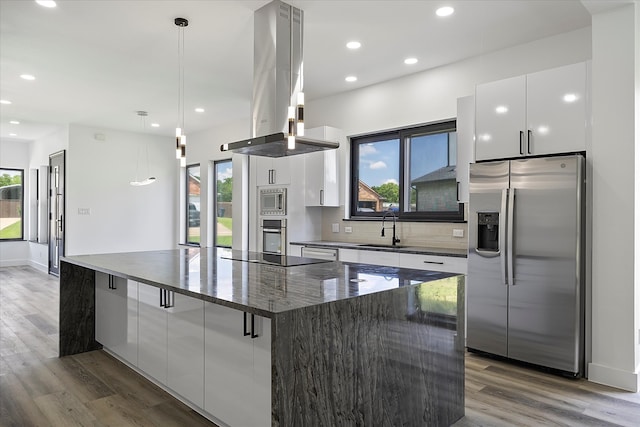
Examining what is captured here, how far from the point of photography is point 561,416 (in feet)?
8.38

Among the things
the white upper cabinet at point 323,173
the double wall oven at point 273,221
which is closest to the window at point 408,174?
the white upper cabinet at point 323,173

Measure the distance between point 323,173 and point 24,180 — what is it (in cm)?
786

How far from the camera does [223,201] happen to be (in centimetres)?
781

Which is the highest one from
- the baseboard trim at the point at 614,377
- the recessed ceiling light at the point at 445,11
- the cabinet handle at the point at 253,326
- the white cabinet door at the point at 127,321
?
the recessed ceiling light at the point at 445,11

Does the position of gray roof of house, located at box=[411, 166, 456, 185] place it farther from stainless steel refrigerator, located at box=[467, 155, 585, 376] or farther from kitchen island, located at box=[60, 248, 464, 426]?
kitchen island, located at box=[60, 248, 464, 426]

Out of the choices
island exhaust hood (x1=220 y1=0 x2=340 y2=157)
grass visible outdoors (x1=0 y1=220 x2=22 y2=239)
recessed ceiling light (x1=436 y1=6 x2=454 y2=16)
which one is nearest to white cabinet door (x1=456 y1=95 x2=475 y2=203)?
recessed ceiling light (x1=436 y1=6 x2=454 y2=16)

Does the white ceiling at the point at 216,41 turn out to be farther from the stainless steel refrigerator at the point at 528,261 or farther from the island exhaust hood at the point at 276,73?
the stainless steel refrigerator at the point at 528,261

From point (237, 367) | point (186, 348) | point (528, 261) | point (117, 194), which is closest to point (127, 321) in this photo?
point (186, 348)

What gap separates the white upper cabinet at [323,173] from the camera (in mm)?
5398

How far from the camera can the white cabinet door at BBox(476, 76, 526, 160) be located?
11.5 ft

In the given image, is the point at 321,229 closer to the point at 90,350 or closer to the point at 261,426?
the point at 90,350

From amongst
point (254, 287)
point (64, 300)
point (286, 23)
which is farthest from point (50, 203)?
point (254, 287)

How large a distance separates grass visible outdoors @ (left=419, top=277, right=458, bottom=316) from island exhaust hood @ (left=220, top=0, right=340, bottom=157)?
1.46 metres

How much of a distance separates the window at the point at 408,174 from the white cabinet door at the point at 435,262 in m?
0.69
